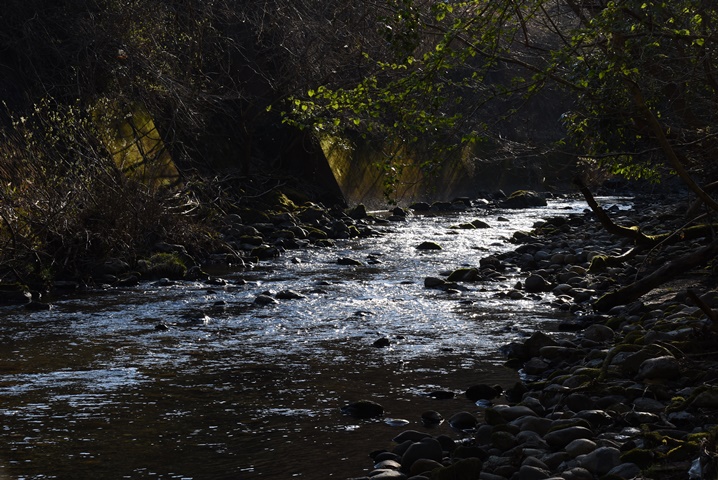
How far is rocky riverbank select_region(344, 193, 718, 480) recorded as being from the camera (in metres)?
5.05

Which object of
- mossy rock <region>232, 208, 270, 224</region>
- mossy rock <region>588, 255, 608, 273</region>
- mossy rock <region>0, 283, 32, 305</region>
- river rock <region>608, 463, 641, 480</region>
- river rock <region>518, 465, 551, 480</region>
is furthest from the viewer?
mossy rock <region>232, 208, 270, 224</region>

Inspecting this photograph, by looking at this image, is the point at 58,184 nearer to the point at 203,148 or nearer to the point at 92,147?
the point at 92,147

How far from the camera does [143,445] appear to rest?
6105 millimetres

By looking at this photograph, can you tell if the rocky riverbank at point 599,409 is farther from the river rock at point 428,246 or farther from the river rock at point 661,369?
the river rock at point 428,246

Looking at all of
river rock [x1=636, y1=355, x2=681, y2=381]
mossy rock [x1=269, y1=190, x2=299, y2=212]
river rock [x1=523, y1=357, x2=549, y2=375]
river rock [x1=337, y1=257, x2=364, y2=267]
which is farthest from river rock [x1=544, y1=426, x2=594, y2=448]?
mossy rock [x1=269, y1=190, x2=299, y2=212]

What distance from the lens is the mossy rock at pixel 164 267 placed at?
44.7ft

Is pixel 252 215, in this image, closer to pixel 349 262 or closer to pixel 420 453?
pixel 349 262

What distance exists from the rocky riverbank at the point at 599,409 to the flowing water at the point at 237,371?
0.34 meters

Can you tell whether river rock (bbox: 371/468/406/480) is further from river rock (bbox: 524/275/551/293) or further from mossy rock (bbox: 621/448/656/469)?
river rock (bbox: 524/275/551/293)

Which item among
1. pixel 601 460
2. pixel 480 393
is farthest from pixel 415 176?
pixel 601 460

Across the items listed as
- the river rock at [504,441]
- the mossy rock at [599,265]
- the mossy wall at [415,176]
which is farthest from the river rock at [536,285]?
the river rock at [504,441]

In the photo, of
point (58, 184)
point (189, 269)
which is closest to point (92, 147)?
point (58, 184)

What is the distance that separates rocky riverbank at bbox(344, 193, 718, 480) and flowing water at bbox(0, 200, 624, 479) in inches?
13.3

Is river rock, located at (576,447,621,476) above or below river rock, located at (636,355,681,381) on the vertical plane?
below
